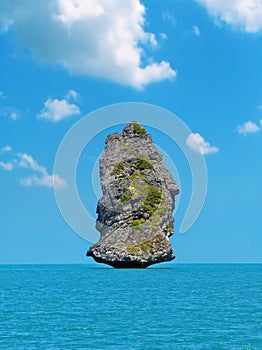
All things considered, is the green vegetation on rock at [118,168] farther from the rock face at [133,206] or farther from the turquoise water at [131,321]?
the turquoise water at [131,321]

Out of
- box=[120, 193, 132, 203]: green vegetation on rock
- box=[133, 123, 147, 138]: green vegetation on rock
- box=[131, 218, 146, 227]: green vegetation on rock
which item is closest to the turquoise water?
box=[131, 218, 146, 227]: green vegetation on rock

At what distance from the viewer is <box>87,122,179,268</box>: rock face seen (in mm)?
122250

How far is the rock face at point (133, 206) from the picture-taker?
12225 cm

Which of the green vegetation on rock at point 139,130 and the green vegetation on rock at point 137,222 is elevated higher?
the green vegetation on rock at point 139,130

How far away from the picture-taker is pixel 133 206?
12800 cm

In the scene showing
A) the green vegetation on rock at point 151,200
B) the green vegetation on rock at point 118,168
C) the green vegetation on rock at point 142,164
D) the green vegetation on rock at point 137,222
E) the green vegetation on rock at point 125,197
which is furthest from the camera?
the green vegetation on rock at point 142,164

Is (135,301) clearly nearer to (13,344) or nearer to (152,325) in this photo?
(152,325)

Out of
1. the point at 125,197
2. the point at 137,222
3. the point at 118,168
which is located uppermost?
the point at 118,168

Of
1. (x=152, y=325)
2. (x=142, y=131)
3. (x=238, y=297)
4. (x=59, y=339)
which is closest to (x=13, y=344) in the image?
(x=59, y=339)

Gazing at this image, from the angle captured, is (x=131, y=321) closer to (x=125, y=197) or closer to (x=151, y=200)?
(x=125, y=197)

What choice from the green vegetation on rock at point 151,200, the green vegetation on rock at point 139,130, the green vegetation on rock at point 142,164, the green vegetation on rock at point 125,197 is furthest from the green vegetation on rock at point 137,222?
the green vegetation on rock at point 139,130

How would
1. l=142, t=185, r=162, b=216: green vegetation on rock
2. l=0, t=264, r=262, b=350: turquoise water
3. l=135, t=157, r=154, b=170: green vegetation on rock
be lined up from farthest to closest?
l=135, t=157, r=154, b=170: green vegetation on rock < l=142, t=185, r=162, b=216: green vegetation on rock < l=0, t=264, r=262, b=350: turquoise water

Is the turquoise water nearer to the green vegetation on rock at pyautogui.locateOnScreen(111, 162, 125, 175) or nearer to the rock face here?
the rock face

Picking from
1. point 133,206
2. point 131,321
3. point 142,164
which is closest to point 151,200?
point 133,206
